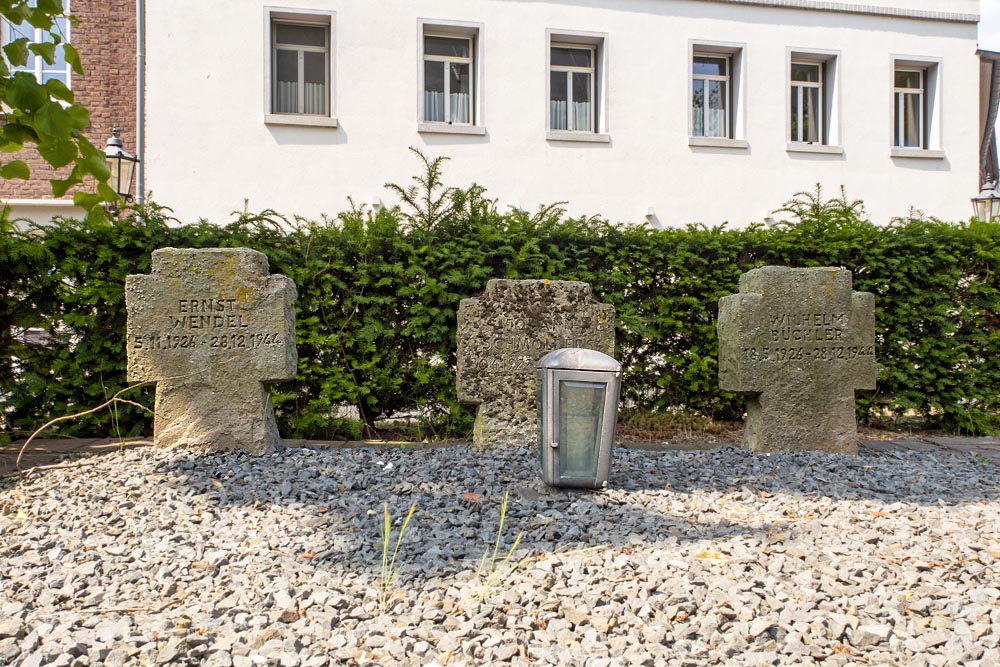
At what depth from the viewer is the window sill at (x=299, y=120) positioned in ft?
36.1

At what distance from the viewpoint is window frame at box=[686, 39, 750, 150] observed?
1217cm

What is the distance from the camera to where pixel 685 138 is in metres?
12.1

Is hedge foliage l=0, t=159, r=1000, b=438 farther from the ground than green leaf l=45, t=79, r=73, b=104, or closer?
closer

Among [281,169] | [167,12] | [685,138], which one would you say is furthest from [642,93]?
[167,12]

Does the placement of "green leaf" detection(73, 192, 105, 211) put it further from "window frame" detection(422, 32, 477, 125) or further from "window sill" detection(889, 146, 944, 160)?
"window sill" detection(889, 146, 944, 160)

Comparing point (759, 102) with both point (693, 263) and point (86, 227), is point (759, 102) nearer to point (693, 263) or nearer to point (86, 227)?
point (693, 263)

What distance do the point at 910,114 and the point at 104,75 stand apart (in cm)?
1443

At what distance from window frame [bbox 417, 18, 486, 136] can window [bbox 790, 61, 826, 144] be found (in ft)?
18.9

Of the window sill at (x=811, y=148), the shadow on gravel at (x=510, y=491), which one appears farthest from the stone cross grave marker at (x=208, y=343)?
the window sill at (x=811, y=148)

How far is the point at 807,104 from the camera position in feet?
42.3

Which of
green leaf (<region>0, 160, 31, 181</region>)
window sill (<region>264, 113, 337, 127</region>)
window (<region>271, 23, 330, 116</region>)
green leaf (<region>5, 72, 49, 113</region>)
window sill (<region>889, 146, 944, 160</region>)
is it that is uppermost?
window (<region>271, 23, 330, 116</region>)

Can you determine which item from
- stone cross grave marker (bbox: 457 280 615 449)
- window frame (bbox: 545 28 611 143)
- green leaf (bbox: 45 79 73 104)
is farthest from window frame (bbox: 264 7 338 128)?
green leaf (bbox: 45 79 73 104)

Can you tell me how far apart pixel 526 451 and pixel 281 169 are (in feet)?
26.2

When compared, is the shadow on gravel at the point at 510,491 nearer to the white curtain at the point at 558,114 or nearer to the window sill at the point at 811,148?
the white curtain at the point at 558,114
